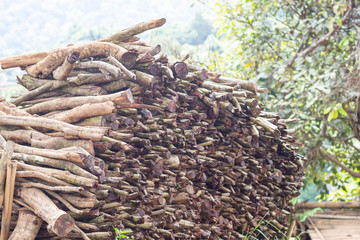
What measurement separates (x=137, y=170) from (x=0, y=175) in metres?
1.04

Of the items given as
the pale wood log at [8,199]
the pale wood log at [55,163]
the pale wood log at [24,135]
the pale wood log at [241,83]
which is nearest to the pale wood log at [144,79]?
the pale wood log at [24,135]

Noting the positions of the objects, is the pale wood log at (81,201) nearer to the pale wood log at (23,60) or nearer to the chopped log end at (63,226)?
the chopped log end at (63,226)

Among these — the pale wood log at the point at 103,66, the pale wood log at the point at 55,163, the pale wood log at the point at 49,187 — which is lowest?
the pale wood log at the point at 49,187

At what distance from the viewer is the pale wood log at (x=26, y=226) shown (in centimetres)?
230

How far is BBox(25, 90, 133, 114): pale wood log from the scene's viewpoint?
2883 mm

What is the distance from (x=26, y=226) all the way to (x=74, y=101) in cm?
108

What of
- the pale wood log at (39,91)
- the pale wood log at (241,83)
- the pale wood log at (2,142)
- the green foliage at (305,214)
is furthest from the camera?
the green foliage at (305,214)

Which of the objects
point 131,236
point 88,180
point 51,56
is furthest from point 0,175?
point 51,56

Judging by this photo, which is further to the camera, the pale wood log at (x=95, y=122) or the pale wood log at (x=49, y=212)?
the pale wood log at (x=95, y=122)

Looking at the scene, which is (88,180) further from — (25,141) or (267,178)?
(267,178)

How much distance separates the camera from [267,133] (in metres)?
4.82

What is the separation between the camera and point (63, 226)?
226 centimetres

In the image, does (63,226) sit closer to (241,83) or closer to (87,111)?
(87,111)

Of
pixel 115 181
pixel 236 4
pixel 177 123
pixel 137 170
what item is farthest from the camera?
pixel 236 4
